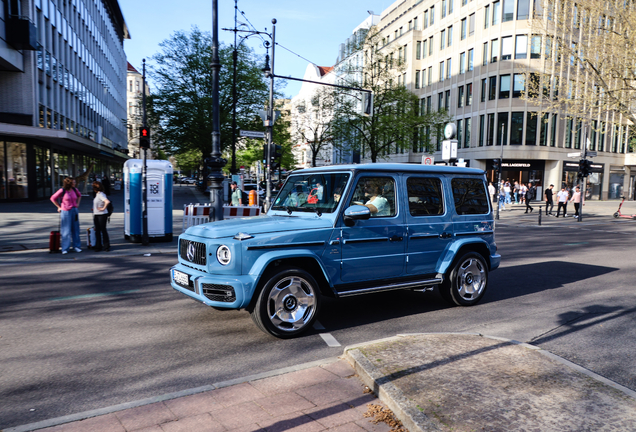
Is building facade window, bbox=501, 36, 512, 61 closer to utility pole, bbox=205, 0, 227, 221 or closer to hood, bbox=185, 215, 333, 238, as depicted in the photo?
utility pole, bbox=205, 0, 227, 221

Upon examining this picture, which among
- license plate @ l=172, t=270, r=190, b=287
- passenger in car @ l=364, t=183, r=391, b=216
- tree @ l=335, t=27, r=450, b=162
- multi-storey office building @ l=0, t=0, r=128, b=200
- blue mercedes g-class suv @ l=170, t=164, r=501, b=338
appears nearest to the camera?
→ blue mercedes g-class suv @ l=170, t=164, r=501, b=338

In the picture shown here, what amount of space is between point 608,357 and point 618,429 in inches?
72.1

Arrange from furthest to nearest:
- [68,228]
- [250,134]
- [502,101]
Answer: [502,101]
[250,134]
[68,228]

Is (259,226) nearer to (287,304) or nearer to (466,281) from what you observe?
(287,304)

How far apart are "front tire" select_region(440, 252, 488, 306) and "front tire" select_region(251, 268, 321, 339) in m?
2.16

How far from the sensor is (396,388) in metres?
3.62

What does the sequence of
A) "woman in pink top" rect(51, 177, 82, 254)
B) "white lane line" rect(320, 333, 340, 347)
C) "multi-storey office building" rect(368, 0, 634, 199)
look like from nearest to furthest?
"white lane line" rect(320, 333, 340, 347) < "woman in pink top" rect(51, 177, 82, 254) < "multi-storey office building" rect(368, 0, 634, 199)

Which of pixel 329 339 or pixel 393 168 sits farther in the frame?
pixel 393 168

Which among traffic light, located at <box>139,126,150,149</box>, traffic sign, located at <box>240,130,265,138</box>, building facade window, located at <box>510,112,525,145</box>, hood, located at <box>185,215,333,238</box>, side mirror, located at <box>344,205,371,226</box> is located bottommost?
hood, located at <box>185,215,333,238</box>

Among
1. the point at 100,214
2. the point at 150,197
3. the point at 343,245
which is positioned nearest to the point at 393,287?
the point at 343,245

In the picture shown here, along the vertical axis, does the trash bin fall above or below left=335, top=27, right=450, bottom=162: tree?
below

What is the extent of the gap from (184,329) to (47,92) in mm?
29394

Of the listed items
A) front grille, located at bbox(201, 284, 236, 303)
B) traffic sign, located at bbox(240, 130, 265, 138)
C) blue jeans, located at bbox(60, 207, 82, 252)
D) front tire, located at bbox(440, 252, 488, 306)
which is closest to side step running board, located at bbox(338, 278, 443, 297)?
front tire, located at bbox(440, 252, 488, 306)

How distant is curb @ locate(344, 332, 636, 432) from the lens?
3.16m
